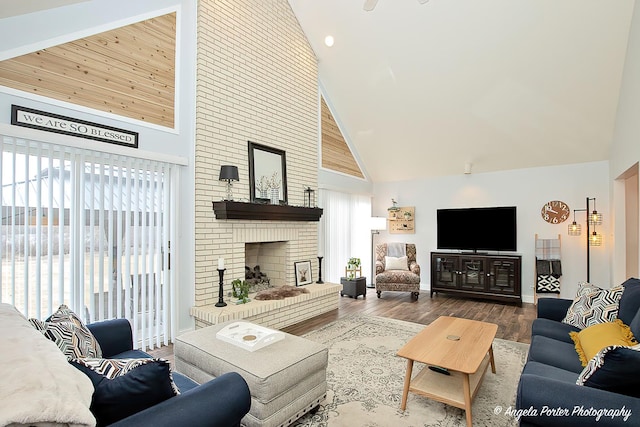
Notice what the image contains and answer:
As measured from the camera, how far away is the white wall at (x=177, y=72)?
2656 mm

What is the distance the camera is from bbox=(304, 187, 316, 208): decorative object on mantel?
525 centimetres

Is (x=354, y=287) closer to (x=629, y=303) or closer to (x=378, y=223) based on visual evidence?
(x=378, y=223)

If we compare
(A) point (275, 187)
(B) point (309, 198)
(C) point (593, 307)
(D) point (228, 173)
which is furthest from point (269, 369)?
(B) point (309, 198)

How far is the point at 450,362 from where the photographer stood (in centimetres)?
226

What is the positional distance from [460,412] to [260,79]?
14.4 feet

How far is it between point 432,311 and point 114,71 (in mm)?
5106

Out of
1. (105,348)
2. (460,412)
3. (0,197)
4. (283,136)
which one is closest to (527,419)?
(460,412)

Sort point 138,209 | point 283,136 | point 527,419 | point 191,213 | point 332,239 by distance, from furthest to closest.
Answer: point 332,239
point 283,136
point 191,213
point 138,209
point 527,419

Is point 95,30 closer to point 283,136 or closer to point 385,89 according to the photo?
point 283,136

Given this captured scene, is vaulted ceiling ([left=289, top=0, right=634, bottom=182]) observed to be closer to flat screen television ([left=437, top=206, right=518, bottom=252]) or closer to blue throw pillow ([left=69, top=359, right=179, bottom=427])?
flat screen television ([left=437, top=206, right=518, bottom=252])

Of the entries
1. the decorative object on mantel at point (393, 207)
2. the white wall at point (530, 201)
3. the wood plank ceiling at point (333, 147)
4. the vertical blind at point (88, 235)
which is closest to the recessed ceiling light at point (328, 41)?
the wood plank ceiling at point (333, 147)

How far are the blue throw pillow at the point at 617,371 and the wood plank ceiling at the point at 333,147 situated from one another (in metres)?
4.79

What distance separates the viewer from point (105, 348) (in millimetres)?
2314

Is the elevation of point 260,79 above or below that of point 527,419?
above
